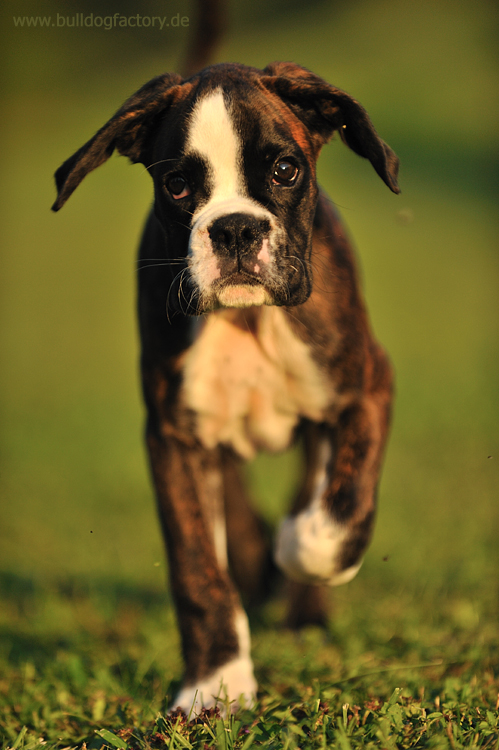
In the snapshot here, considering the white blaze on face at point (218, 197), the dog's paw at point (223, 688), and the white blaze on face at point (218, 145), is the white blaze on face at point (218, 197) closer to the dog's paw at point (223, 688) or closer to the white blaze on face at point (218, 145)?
the white blaze on face at point (218, 145)

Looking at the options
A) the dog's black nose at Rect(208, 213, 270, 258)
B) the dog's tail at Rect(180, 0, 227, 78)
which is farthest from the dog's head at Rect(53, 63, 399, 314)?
the dog's tail at Rect(180, 0, 227, 78)

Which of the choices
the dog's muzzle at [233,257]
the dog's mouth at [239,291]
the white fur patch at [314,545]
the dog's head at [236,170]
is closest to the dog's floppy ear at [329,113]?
the dog's head at [236,170]

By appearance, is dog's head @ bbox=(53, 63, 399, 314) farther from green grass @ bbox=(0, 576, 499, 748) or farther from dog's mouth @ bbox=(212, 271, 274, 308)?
green grass @ bbox=(0, 576, 499, 748)

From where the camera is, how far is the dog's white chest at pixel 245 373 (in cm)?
308

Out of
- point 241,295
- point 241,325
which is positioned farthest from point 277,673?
point 241,295

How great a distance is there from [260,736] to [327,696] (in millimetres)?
314

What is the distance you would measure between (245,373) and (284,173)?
2.45 feet

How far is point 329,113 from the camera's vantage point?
295 centimetres

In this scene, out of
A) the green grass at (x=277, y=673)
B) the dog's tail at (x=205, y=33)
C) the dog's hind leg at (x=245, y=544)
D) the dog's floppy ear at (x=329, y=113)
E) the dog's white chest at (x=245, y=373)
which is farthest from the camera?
the dog's hind leg at (x=245, y=544)

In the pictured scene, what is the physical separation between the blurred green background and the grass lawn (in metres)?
0.04

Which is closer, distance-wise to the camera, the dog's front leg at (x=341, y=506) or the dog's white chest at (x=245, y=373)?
the dog's front leg at (x=341, y=506)

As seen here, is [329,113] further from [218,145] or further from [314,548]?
[314,548]

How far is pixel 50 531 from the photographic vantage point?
5.49m

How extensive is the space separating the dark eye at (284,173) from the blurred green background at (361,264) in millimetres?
460
